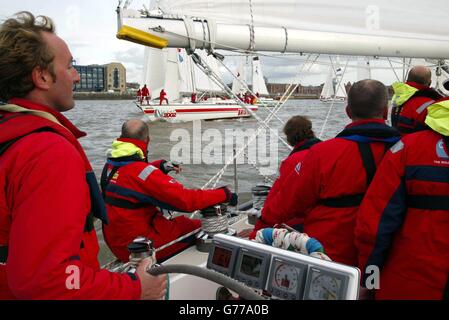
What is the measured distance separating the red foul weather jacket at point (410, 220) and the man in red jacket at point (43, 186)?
0.97m

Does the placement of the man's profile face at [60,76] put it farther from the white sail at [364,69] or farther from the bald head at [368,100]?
the white sail at [364,69]

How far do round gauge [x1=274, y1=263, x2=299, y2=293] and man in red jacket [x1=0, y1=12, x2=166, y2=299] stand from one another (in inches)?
13.1

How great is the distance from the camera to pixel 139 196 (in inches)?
103

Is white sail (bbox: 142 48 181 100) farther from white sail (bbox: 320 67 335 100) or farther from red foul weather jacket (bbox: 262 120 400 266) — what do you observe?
red foul weather jacket (bbox: 262 120 400 266)

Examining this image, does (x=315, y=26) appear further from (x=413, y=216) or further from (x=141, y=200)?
(x=413, y=216)

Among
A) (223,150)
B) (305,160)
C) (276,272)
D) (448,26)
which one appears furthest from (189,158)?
(276,272)

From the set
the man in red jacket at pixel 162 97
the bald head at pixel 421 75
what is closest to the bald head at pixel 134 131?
the bald head at pixel 421 75

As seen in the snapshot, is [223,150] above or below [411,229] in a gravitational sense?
below

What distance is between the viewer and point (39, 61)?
1092 mm

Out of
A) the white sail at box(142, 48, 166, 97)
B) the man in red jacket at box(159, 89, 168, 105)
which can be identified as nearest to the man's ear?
the man in red jacket at box(159, 89, 168, 105)

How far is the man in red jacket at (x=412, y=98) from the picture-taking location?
9.32 ft

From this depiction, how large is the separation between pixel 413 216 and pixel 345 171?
375 mm

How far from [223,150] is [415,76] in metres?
10.2
